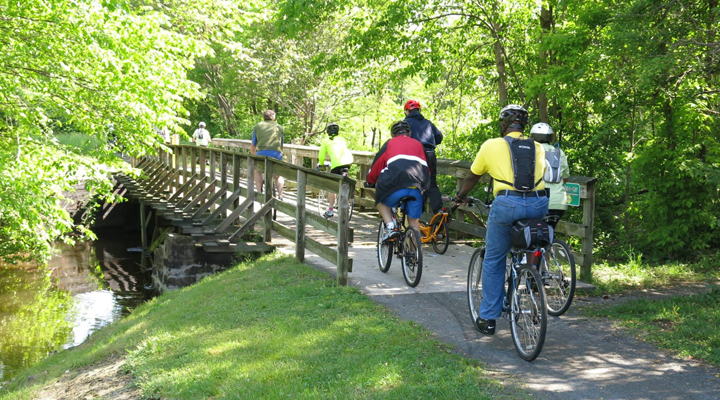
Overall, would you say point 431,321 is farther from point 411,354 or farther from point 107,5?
point 107,5

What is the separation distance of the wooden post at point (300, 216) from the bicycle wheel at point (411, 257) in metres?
1.87

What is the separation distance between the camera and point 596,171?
43.8 feet

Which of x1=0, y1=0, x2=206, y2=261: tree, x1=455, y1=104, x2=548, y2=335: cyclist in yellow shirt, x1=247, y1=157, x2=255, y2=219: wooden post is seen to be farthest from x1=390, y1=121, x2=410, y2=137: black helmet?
x1=0, y1=0, x2=206, y2=261: tree

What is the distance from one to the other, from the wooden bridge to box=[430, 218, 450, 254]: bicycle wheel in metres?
0.59

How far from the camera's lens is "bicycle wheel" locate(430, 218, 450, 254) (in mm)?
10195

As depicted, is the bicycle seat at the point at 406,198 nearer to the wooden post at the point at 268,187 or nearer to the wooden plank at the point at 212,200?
the wooden post at the point at 268,187

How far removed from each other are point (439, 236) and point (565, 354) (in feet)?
15.3

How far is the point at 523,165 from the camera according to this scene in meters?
5.62

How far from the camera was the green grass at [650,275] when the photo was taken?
8.60 metres

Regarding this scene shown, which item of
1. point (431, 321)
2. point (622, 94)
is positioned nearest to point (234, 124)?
point (622, 94)

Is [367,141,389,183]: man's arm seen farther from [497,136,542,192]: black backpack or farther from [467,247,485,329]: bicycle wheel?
[497,136,542,192]: black backpack

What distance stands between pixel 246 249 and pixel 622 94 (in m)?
6.35

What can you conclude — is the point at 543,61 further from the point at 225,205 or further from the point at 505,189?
the point at 505,189

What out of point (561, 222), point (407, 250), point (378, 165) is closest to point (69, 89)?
point (378, 165)
